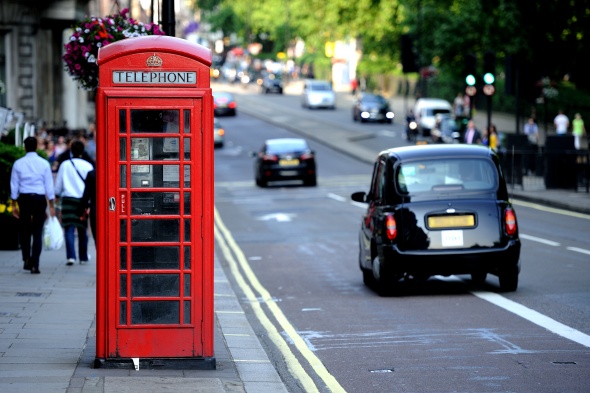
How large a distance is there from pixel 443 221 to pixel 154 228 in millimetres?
5713

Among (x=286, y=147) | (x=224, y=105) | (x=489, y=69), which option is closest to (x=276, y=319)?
(x=489, y=69)

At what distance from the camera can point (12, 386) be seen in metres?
8.86

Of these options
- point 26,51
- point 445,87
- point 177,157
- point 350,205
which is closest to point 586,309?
point 177,157

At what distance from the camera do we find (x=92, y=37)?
15.1 metres

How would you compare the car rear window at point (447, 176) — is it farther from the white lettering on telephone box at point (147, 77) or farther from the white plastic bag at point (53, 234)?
the white plastic bag at point (53, 234)

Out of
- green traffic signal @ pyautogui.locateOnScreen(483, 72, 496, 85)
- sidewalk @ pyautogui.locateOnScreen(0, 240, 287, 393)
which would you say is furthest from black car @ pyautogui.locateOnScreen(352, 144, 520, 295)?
green traffic signal @ pyautogui.locateOnScreen(483, 72, 496, 85)

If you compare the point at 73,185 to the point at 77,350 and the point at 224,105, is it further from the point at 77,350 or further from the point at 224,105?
the point at 224,105

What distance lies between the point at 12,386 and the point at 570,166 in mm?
27115

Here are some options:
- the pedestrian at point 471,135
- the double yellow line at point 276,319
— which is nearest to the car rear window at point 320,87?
the pedestrian at point 471,135

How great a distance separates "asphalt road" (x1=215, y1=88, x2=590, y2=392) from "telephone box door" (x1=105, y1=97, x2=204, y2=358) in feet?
3.53

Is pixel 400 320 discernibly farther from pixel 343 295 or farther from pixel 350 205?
pixel 350 205

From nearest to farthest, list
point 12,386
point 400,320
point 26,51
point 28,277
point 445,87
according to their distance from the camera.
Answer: point 12,386 < point 400,320 < point 28,277 < point 26,51 < point 445,87

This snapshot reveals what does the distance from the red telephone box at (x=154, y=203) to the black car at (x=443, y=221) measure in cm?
528

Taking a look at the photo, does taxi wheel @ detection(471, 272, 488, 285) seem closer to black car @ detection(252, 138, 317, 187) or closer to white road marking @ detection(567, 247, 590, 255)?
white road marking @ detection(567, 247, 590, 255)
